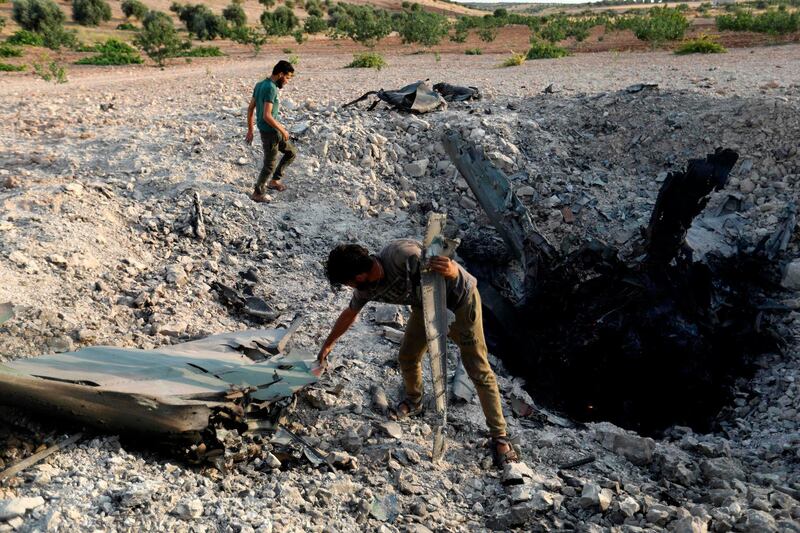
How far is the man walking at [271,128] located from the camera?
245 inches

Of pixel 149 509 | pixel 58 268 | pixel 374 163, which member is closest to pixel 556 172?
pixel 374 163

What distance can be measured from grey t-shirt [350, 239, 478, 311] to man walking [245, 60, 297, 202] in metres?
3.27

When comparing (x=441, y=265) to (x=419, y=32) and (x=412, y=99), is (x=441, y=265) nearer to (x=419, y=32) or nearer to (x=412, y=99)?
(x=412, y=99)

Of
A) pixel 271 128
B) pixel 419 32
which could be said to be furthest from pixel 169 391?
pixel 419 32

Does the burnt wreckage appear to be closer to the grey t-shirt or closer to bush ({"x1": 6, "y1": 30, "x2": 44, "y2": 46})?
the grey t-shirt

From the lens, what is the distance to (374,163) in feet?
24.8

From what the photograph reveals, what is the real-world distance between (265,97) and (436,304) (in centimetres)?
371

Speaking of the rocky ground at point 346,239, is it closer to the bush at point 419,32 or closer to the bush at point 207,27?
the bush at point 419,32

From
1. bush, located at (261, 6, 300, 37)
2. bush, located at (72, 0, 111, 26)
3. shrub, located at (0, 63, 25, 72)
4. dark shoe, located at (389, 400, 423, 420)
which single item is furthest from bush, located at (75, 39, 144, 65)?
dark shoe, located at (389, 400, 423, 420)

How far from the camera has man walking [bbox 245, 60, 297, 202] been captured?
6.21 m

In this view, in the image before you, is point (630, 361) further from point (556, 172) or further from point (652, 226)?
point (556, 172)

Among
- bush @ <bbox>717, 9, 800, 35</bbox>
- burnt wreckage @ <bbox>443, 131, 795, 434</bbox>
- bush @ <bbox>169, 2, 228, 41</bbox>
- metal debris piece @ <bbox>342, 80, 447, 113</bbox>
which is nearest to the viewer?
burnt wreckage @ <bbox>443, 131, 795, 434</bbox>

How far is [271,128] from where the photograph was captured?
6344 mm

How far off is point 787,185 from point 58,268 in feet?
24.2
